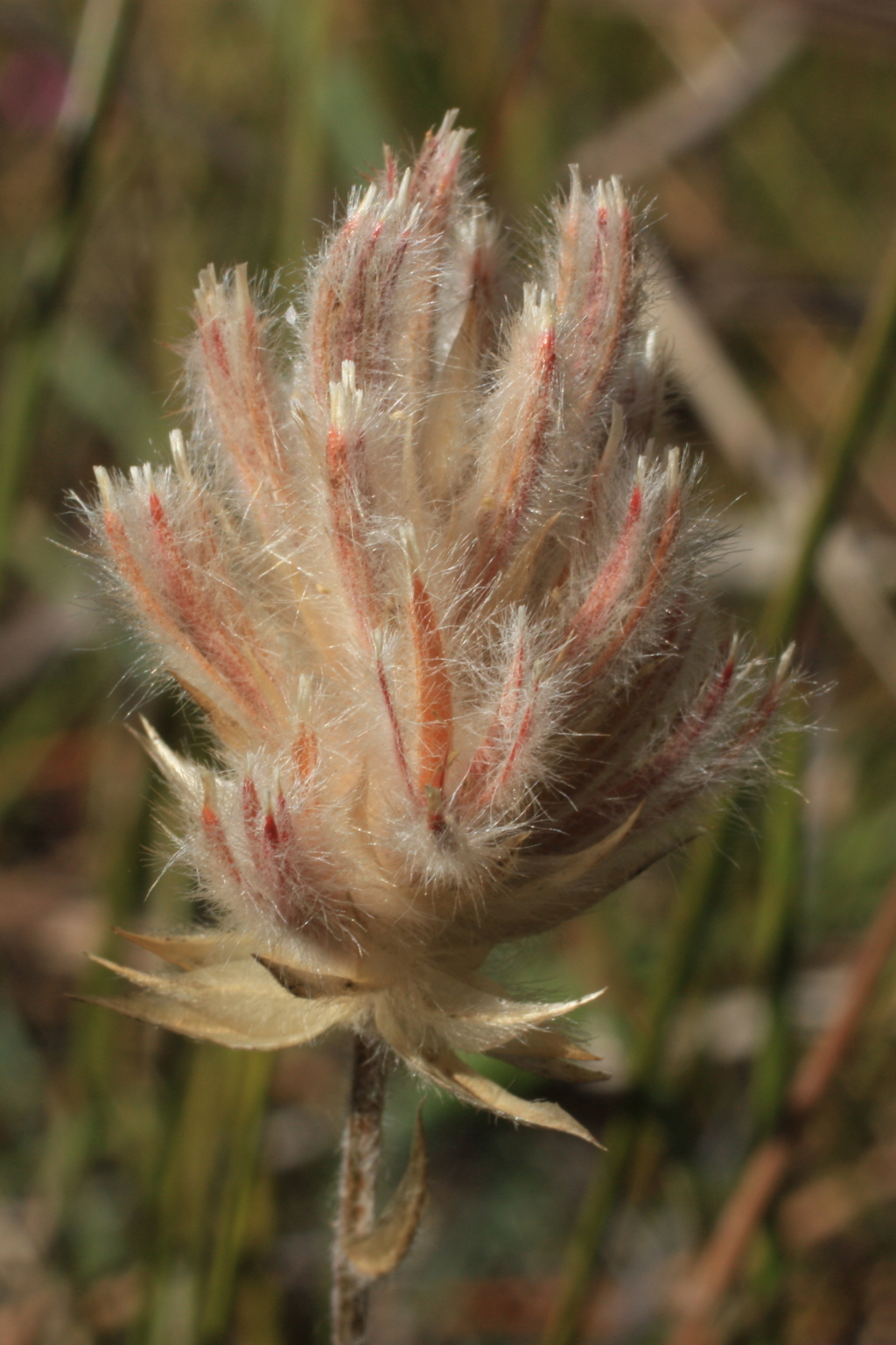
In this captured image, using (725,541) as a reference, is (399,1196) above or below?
below

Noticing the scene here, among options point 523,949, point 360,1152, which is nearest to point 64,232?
point 523,949

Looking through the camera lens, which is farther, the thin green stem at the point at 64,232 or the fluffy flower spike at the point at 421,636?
the thin green stem at the point at 64,232

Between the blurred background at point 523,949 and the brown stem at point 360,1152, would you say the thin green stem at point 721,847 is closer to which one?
the blurred background at point 523,949

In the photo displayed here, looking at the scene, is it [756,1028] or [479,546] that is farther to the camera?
[756,1028]

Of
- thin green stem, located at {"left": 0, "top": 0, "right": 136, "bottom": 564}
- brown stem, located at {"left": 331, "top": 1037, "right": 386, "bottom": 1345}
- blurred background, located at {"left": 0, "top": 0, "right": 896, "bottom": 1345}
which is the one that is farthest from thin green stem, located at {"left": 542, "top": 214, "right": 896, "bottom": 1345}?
thin green stem, located at {"left": 0, "top": 0, "right": 136, "bottom": 564}

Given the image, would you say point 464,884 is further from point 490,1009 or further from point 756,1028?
point 756,1028

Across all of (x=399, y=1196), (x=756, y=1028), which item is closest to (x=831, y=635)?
(x=756, y=1028)

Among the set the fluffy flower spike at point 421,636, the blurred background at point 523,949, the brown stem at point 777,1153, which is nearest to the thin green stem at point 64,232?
the blurred background at point 523,949
